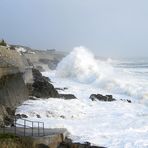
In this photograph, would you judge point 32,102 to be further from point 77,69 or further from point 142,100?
point 77,69

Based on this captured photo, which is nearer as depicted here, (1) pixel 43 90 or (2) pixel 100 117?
(2) pixel 100 117

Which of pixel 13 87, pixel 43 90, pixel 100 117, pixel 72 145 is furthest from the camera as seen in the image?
pixel 43 90

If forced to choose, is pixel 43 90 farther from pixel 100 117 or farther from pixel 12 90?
pixel 100 117

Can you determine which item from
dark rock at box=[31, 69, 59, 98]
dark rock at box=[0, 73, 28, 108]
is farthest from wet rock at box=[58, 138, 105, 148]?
dark rock at box=[31, 69, 59, 98]

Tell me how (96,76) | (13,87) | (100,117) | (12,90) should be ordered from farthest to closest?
(96,76), (13,87), (12,90), (100,117)

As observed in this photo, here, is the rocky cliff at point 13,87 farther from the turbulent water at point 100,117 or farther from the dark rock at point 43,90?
the turbulent water at point 100,117

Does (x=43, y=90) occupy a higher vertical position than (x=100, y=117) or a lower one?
higher

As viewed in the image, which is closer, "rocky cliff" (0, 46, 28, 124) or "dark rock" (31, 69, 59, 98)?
A: "rocky cliff" (0, 46, 28, 124)

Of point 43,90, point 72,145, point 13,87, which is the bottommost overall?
point 72,145

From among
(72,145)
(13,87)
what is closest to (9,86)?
(13,87)

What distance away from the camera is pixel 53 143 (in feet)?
38.3

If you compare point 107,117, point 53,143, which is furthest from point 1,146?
point 107,117

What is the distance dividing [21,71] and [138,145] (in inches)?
399

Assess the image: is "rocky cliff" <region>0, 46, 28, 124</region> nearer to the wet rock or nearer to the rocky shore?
the rocky shore
